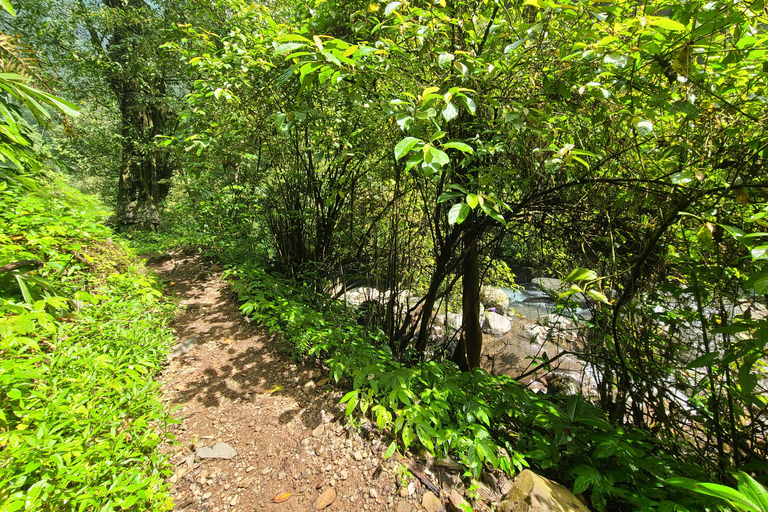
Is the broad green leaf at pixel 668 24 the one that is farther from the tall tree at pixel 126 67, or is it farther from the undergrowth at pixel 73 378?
the tall tree at pixel 126 67

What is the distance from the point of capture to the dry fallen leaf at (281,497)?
1.72m

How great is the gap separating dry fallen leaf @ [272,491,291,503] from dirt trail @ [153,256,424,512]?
0.02 meters

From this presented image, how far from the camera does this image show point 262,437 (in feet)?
6.97

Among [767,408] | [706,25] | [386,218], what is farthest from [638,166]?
[386,218]

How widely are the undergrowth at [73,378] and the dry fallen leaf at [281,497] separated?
537mm

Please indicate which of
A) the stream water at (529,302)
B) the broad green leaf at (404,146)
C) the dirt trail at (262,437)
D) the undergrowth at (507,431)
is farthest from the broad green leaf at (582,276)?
the stream water at (529,302)

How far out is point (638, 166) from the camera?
6.24 ft

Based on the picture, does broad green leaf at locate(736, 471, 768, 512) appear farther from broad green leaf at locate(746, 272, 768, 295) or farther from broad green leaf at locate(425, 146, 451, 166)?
broad green leaf at locate(425, 146, 451, 166)

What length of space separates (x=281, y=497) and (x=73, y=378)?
1520 mm

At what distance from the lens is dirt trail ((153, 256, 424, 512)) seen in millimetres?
1725

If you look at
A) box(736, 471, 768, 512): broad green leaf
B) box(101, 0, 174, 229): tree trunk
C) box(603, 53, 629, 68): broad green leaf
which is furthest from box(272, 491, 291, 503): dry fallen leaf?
box(101, 0, 174, 229): tree trunk

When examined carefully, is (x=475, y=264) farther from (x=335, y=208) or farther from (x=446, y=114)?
(x=446, y=114)

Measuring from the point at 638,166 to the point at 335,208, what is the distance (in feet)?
9.30

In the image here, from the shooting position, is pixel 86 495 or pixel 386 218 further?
pixel 386 218
